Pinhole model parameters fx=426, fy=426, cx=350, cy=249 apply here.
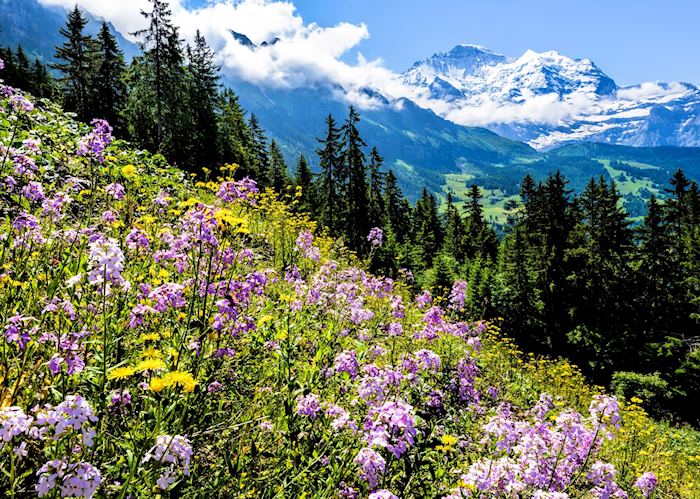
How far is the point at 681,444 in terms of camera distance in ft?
58.7

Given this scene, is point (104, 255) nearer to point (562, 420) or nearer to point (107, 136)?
point (107, 136)

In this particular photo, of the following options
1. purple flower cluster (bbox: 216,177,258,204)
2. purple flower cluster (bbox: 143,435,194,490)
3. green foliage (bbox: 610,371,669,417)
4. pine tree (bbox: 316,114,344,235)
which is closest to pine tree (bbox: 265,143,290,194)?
pine tree (bbox: 316,114,344,235)

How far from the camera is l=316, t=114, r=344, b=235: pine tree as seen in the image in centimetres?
4669

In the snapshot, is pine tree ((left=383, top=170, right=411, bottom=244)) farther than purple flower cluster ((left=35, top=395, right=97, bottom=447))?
Yes

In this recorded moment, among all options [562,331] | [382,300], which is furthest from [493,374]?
[562,331]

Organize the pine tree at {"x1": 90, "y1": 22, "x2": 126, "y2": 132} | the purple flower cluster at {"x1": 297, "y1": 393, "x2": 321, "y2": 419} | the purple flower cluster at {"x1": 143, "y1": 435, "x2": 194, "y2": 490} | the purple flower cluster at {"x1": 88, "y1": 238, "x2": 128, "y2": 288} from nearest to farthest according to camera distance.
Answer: the purple flower cluster at {"x1": 143, "y1": 435, "x2": 194, "y2": 490}
the purple flower cluster at {"x1": 88, "y1": 238, "x2": 128, "y2": 288}
the purple flower cluster at {"x1": 297, "y1": 393, "x2": 321, "y2": 419}
the pine tree at {"x1": 90, "y1": 22, "x2": 126, "y2": 132}

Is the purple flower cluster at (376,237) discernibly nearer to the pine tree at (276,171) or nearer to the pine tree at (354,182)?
the pine tree at (354,182)

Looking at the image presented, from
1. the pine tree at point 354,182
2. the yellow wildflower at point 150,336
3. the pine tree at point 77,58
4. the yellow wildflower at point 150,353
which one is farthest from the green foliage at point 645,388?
the pine tree at point 77,58

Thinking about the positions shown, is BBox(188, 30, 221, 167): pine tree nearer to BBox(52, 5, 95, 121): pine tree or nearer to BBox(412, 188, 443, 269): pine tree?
BBox(52, 5, 95, 121): pine tree

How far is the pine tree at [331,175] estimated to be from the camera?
46688 mm

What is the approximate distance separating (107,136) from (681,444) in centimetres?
2319

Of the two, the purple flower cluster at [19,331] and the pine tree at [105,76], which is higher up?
the pine tree at [105,76]

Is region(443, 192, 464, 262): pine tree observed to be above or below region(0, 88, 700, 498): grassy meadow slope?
below

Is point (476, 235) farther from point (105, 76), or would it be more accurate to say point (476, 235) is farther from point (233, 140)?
point (105, 76)
